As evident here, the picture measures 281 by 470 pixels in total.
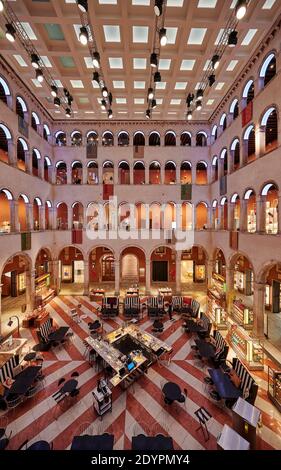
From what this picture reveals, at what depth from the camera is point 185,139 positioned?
66.6ft

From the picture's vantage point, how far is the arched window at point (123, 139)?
1972 centimetres

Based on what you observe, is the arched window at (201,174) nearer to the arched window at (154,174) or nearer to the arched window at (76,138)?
the arched window at (154,174)

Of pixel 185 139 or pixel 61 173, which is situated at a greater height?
pixel 185 139

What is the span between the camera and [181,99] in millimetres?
15805

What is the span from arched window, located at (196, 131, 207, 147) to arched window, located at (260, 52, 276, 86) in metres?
8.18

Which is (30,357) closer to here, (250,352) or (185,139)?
(250,352)

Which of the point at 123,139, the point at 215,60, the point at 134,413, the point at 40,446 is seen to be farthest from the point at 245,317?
the point at 123,139

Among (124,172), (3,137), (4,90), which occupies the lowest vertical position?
(124,172)

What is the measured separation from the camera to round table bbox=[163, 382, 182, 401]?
299 inches

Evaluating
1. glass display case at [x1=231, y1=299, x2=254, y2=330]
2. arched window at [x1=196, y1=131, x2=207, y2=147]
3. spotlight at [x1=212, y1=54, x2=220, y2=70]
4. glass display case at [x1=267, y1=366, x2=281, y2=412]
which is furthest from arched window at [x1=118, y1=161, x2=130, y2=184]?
glass display case at [x1=267, y1=366, x2=281, y2=412]

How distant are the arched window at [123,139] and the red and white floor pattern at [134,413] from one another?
1734 centimetres

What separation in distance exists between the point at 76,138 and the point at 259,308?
1995 cm

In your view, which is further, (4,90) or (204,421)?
(4,90)
